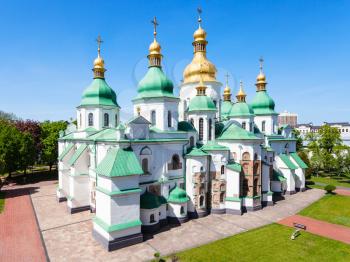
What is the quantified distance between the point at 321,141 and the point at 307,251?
3613 cm

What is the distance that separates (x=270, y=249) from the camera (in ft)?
53.0

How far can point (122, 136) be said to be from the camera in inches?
698

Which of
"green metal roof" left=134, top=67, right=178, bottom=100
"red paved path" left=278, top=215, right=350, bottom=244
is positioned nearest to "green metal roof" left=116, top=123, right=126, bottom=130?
"green metal roof" left=134, top=67, right=178, bottom=100

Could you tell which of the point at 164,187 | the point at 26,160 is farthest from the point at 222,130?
the point at 26,160

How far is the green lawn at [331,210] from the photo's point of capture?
21984 millimetres

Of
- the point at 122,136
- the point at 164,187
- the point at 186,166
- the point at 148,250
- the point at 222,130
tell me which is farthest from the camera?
the point at 222,130

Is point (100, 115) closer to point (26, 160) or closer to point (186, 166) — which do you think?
point (186, 166)

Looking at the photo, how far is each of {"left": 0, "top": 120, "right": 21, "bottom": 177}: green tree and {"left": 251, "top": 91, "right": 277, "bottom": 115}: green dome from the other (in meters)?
35.2

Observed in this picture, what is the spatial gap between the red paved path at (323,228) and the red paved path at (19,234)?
20491 millimetres

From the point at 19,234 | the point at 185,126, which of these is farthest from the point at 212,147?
the point at 19,234

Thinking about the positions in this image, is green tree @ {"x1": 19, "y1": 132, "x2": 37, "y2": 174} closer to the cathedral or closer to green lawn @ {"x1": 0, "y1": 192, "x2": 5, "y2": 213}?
green lawn @ {"x1": 0, "y1": 192, "x2": 5, "y2": 213}

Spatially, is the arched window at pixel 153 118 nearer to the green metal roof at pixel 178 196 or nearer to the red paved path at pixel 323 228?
the green metal roof at pixel 178 196

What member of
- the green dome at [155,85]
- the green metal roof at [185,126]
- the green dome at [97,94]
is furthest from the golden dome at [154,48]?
the green metal roof at [185,126]

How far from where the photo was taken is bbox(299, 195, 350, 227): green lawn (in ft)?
72.1
